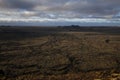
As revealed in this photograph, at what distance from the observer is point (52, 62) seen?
20.6 m

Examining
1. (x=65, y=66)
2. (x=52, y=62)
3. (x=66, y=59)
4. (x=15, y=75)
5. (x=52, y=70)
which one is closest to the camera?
(x=15, y=75)

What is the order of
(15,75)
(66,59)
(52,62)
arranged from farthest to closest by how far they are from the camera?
(66,59) < (52,62) < (15,75)

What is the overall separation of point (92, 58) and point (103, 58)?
4.04ft

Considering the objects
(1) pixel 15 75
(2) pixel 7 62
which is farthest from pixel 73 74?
(2) pixel 7 62

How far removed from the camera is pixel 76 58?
2256 centimetres

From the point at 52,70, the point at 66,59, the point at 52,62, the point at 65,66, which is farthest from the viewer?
the point at 66,59

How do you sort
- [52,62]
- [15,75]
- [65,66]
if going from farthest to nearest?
[52,62] → [65,66] → [15,75]

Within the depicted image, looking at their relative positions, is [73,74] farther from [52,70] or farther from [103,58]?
[103,58]

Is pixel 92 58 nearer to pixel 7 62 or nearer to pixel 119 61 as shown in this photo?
pixel 119 61

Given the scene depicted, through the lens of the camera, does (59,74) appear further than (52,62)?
Answer: No

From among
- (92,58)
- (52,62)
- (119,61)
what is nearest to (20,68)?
(52,62)

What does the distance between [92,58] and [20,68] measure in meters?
8.02

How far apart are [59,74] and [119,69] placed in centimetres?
531

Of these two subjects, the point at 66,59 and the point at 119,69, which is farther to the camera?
the point at 66,59
